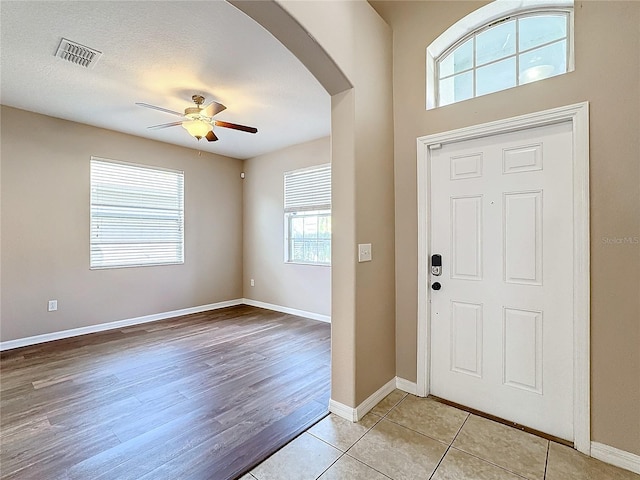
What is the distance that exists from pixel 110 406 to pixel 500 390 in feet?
9.65

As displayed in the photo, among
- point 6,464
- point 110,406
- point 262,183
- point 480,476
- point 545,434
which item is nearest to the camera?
point 480,476

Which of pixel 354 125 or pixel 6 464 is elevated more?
pixel 354 125

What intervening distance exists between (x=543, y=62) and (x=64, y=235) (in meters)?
5.38

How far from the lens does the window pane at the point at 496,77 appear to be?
6.98 feet

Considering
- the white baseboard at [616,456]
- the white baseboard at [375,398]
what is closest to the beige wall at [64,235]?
the white baseboard at [375,398]

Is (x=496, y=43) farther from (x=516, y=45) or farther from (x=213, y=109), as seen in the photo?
(x=213, y=109)

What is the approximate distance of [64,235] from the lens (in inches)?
156

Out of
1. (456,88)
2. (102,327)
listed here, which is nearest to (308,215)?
(456,88)

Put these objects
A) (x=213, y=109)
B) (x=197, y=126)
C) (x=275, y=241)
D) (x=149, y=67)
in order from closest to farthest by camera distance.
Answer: (x=149, y=67) → (x=213, y=109) → (x=197, y=126) → (x=275, y=241)

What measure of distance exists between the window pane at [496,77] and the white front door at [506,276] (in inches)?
15.2

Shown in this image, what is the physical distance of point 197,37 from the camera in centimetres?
236

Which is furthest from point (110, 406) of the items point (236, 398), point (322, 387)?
point (322, 387)

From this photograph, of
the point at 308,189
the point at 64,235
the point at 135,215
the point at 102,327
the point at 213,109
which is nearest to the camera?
the point at 213,109

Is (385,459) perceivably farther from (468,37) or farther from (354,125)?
(468,37)
